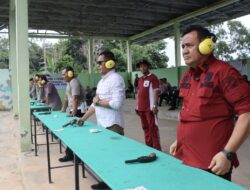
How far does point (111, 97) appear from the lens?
12.2ft

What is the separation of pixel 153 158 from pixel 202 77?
0.59m

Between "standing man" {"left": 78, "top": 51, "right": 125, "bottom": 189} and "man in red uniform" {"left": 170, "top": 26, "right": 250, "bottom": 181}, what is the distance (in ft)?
5.26

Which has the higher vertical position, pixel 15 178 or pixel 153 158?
pixel 153 158

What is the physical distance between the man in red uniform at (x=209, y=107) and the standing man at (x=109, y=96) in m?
1.60

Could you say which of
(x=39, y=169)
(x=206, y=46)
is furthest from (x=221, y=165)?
(x=39, y=169)

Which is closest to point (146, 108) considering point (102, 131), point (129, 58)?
point (102, 131)

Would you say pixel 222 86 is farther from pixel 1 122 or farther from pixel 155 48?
pixel 155 48

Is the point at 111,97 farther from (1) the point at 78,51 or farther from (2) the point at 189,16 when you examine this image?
(1) the point at 78,51

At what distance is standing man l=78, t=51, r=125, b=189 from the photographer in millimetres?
3664

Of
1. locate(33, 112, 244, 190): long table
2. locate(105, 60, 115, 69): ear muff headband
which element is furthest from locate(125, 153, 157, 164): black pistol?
locate(105, 60, 115, 69): ear muff headband

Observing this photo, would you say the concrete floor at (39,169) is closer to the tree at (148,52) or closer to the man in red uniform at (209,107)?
the man in red uniform at (209,107)

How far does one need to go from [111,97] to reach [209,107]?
74.8 inches

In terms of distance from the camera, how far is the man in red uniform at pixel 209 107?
5.73ft

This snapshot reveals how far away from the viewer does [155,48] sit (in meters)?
30.1
